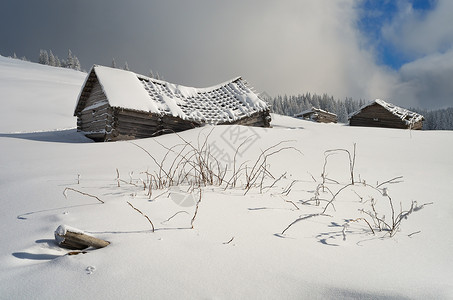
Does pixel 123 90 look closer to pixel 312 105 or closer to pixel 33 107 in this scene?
pixel 33 107

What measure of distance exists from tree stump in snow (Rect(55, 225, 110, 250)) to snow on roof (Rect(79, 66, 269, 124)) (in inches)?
331

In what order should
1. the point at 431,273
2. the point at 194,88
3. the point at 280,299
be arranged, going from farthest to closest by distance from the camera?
1. the point at 194,88
2. the point at 431,273
3. the point at 280,299

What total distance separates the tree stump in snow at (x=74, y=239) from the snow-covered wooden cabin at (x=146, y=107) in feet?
25.4

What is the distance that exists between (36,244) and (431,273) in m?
1.70

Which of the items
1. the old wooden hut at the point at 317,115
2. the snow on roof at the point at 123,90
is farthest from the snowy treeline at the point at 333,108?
the snow on roof at the point at 123,90

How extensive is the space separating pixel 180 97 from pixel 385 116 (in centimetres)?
1848

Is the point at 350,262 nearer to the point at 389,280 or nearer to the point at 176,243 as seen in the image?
the point at 389,280

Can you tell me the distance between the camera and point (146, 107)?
29.7 feet

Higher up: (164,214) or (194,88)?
(194,88)

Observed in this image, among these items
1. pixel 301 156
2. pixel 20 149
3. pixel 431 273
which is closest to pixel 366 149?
pixel 301 156

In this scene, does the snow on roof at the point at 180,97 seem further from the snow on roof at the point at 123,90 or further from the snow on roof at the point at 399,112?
the snow on roof at the point at 399,112

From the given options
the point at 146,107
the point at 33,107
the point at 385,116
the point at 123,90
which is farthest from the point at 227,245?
the point at 385,116

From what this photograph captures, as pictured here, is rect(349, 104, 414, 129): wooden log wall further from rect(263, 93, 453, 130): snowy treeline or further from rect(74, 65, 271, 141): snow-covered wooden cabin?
rect(263, 93, 453, 130): snowy treeline

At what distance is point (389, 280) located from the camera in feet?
2.72
